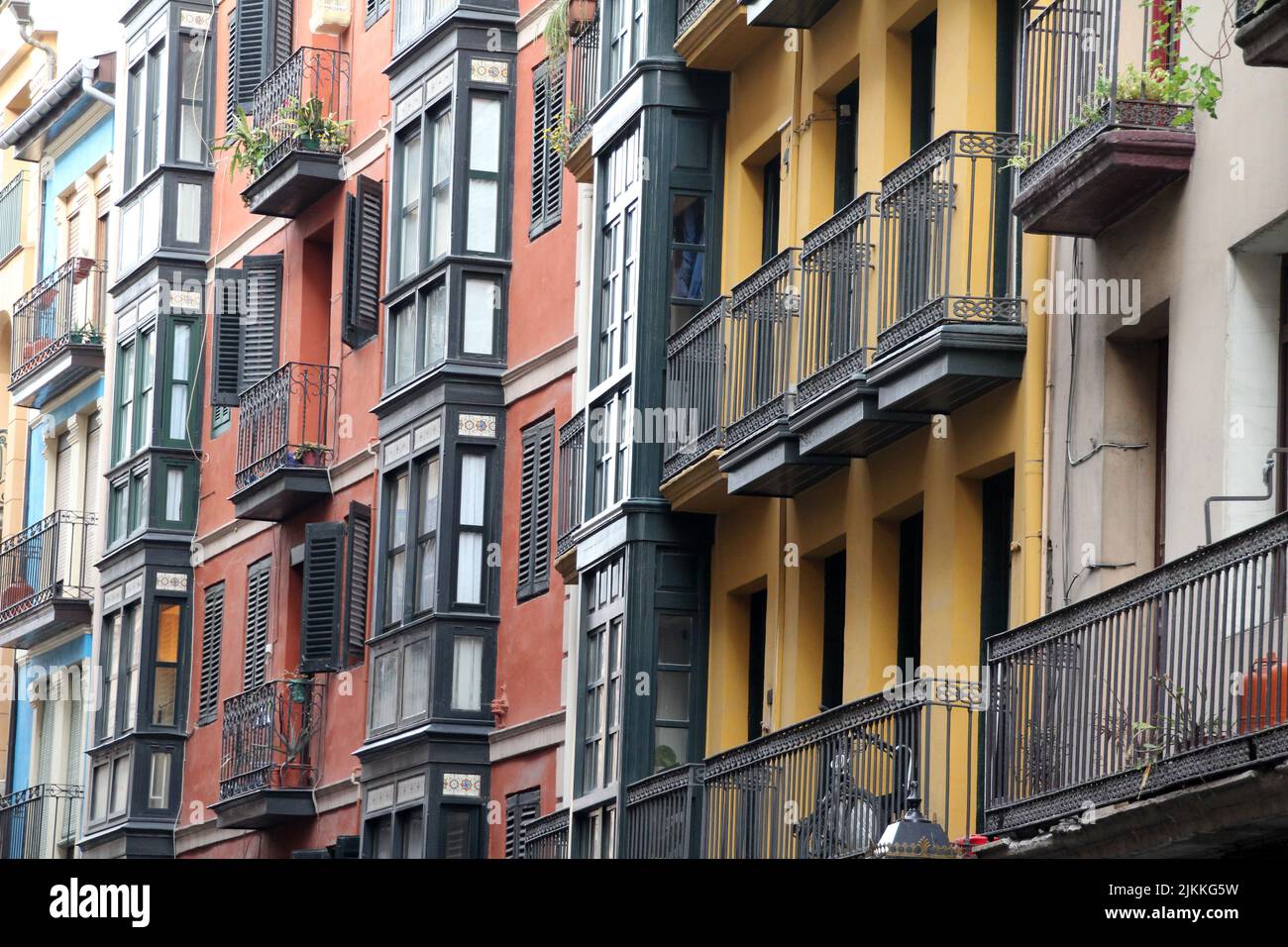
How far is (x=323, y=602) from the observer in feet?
109

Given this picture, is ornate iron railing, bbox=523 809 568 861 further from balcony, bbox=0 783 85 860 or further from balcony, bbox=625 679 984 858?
balcony, bbox=0 783 85 860

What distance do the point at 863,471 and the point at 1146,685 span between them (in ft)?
22.1

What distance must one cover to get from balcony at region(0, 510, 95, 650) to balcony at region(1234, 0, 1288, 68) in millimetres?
29329

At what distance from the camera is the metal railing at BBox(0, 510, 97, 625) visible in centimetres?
4234

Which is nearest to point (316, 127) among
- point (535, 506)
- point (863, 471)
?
point (535, 506)

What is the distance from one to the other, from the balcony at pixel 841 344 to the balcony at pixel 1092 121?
2162mm

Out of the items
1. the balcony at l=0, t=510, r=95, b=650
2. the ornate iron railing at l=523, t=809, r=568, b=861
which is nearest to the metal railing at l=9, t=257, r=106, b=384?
the balcony at l=0, t=510, r=95, b=650

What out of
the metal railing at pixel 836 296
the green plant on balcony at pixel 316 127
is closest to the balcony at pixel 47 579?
the green plant on balcony at pixel 316 127

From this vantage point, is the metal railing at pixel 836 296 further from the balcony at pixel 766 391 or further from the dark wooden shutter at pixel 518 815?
the dark wooden shutter at pixel 518 815

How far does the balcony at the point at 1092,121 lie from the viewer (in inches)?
666

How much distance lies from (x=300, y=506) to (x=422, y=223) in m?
4.81

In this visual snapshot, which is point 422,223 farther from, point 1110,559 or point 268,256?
point 1110,559
